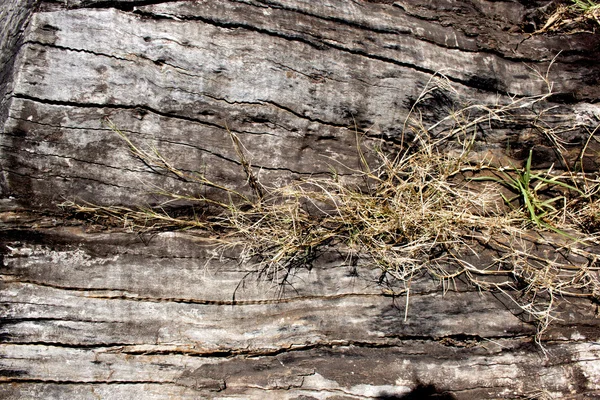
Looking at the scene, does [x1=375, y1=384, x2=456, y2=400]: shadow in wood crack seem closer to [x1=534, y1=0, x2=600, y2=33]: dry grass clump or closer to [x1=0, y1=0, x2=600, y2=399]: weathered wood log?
[x1=0, y1=0, x2=600, y2=399]: weathered wood log

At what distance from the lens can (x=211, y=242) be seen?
94.3 inches

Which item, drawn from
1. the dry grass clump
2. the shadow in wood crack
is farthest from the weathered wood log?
the dry grass clump

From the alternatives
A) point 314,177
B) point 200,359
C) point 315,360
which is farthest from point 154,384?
point 314,177

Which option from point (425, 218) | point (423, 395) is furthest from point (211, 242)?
point (423, 395)

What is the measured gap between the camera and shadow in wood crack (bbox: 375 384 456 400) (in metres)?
2.12

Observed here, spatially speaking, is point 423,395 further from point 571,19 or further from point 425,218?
point 571,19

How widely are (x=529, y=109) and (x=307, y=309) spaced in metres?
1.69

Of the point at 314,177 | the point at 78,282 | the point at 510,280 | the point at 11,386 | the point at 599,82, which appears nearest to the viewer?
the point at 11,386

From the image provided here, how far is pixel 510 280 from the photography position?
236 centimetres

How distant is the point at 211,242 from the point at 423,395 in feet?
4.09

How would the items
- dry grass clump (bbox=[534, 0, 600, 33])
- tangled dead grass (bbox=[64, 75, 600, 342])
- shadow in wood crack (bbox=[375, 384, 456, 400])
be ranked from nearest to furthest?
shadow in wood crack (bbox=[375, 384, 456, 400]) < tangled dead grass (bbox=[64, 75, 600, 342]) < dry grass clump (bbox=[534, 0, 600, 33])

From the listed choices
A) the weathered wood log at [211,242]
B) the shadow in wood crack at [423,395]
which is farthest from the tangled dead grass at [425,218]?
the shadow in wood crack at [423,395]

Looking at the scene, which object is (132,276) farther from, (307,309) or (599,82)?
(599,82)

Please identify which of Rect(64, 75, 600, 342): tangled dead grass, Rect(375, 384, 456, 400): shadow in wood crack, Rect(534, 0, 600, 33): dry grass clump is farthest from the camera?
Rect(534, 0, 600, 33): dry grass clump
